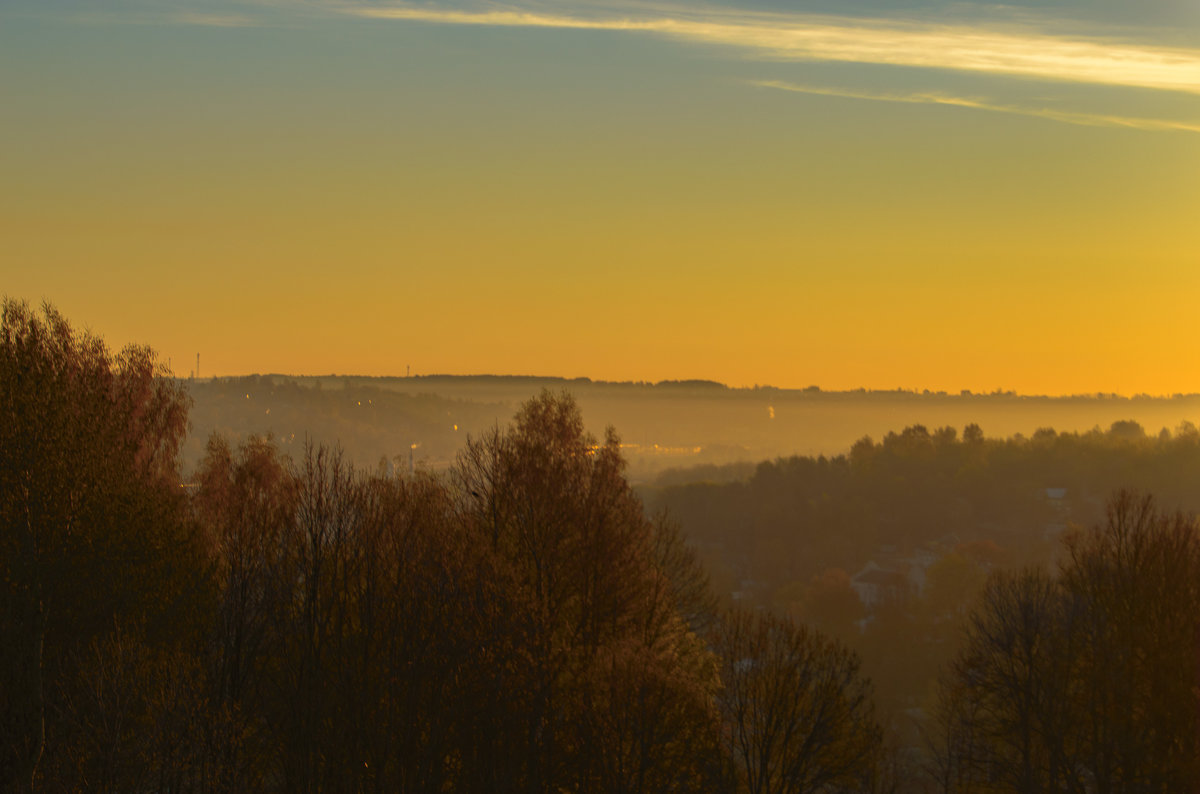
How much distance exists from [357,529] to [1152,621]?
23580mm

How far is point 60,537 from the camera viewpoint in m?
25.9

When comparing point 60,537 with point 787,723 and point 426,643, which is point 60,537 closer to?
point 426,643

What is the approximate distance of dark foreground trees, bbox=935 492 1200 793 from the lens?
120 feet

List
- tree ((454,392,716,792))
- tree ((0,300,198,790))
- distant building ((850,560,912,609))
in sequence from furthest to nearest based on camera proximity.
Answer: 1. distant building ((850,560,912,609))
2. tree ((454,392,716,792))
3. tree ((0,300,198,790))

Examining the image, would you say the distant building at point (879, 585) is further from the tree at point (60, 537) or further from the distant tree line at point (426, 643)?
the tree at point (60, 537)

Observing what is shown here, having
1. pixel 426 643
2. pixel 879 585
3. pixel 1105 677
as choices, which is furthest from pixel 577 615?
pixel 879 585

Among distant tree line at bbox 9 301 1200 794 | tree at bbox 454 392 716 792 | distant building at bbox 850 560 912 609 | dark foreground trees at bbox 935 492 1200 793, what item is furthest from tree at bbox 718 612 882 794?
distant building at bbox 850 560 912 609

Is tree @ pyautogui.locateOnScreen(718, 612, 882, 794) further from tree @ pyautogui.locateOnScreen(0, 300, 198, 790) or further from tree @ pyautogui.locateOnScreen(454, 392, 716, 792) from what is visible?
tree @ pyautogui.locateOnScreen(0, 300, 198, 790)

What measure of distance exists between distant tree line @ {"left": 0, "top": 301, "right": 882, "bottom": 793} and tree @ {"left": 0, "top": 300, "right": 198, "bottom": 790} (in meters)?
0.05

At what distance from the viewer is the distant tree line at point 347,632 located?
2488cm

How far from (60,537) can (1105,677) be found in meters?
28.6

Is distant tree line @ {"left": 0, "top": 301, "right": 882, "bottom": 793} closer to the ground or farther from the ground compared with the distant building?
farther from the ground

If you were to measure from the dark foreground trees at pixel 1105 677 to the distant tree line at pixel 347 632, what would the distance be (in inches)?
240

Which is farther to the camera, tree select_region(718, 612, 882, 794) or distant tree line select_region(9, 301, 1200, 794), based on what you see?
tree select_region(718, 612, 882, 794)
